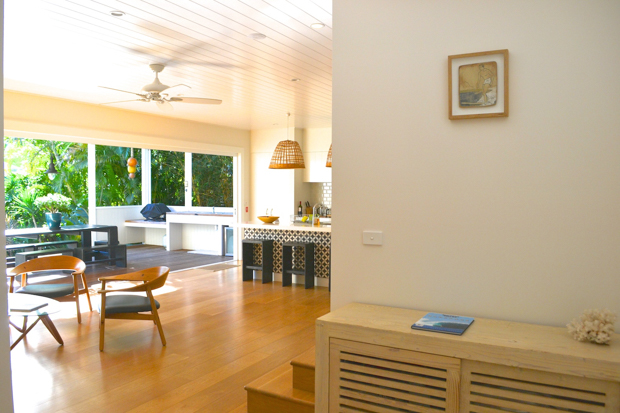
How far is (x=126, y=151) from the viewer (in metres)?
12.7

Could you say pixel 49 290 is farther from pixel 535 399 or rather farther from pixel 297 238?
pixel 535 399

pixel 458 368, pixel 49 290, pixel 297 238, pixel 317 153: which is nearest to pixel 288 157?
pixel 297 238

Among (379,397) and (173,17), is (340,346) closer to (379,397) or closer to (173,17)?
(379,397)

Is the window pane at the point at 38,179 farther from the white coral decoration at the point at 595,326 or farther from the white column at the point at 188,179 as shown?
the white coral decoration at the point at 595,326

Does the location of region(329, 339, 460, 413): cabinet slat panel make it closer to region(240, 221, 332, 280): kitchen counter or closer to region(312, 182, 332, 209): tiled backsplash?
region(240, 221, 332, 280): kitchen counter

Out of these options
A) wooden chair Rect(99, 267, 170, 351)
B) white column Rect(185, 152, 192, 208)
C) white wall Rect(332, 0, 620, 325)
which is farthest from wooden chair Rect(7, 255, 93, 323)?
white column Rect(185, 152, 192, 208)

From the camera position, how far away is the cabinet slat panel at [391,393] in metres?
2.34

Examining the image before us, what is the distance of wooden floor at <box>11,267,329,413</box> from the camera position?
11.3ft

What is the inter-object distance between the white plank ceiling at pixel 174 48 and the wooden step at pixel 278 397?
8.41ft

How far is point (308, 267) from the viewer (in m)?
7.38

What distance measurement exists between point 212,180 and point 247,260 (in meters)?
5.61

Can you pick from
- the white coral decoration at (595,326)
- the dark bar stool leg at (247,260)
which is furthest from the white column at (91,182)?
the white coral decoration at (595,326)

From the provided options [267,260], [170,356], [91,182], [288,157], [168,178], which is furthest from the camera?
[168,178]

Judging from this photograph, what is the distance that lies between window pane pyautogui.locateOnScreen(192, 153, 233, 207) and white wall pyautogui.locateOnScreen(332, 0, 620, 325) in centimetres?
1027
